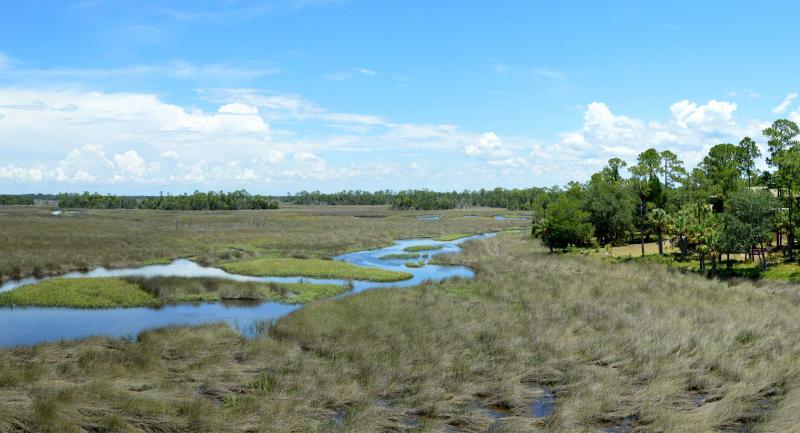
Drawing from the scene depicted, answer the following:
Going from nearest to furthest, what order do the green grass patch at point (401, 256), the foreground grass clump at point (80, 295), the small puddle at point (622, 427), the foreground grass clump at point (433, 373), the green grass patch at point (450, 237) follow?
the foreground grass clump at point (433, 373) → the small puddle at point (622, 427) → the foreground grass clump at point (80, 295) → the green grass patch at point (401, 256) → the green grass patch at point (450, 237)

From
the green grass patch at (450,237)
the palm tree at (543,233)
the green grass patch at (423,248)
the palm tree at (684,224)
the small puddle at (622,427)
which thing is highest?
the palm tree at (684,224)

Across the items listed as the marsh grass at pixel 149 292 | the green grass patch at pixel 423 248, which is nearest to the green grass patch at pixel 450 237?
Answer: the green grass patch at pixel 423 248

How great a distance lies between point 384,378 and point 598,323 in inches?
504

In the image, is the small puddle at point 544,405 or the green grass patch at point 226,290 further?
the green grass patch at point 226,290

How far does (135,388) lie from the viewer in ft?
57.0

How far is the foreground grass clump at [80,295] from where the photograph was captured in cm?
3297

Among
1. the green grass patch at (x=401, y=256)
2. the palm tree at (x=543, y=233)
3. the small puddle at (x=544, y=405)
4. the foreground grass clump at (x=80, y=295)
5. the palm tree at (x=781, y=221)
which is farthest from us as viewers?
the palm tree at (x=543, y=233)

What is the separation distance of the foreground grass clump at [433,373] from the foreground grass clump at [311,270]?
588 inches

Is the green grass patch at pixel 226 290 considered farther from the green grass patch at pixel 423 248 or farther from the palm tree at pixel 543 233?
the palm tree at pixel 543 233

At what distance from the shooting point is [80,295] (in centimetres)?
3422

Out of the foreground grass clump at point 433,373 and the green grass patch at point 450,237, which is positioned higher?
the green grass patch at point 450,237

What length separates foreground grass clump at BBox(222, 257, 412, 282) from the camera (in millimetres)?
46656

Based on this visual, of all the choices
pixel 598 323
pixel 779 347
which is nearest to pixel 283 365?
pixel 598 323

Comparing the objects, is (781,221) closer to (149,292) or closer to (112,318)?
(149,292)
